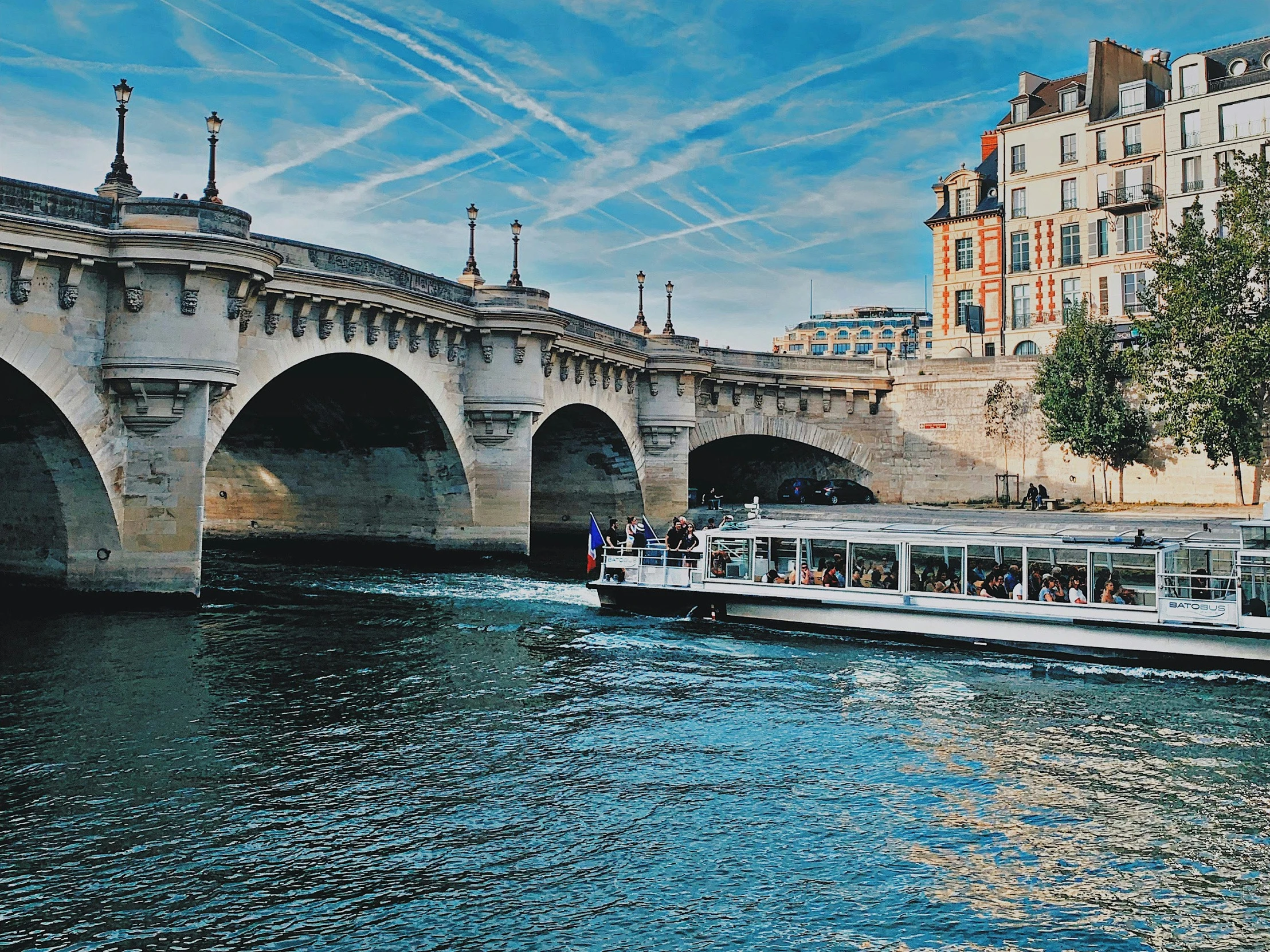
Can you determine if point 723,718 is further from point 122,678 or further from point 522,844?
point 122,678

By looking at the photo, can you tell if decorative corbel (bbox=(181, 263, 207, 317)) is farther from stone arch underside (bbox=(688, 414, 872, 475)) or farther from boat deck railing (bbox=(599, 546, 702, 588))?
stone arch underside (bbox=(688, 414, 872, 475))

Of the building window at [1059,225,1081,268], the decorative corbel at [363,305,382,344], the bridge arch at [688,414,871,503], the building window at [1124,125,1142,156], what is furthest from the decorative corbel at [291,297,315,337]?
the building window at [1124,125,1142,156]

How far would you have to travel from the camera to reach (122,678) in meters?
19.5

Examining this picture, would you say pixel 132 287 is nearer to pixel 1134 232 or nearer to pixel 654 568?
pixel 654 568

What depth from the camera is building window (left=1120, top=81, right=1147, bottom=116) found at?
195 feet

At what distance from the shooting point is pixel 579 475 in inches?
2072

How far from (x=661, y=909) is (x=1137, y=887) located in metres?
4.96

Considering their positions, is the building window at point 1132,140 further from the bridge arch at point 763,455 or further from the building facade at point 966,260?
the bridge arch at point 763,455

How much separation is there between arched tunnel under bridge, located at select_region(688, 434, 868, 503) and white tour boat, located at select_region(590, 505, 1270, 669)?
29994 millimetres

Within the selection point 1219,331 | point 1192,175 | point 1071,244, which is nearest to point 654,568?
point 1219,331

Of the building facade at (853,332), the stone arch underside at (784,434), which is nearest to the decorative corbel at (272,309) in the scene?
the stone arch underside at (784,434)

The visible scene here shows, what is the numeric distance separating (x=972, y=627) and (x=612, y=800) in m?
Answer: 13.0

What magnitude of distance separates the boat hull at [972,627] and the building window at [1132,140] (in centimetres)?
4394

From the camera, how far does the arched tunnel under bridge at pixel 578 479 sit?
5025cm
